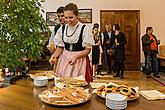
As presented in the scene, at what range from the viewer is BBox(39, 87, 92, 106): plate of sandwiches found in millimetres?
1282

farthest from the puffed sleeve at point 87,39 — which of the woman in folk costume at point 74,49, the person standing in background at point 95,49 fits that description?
the person standing in background at point 95,49

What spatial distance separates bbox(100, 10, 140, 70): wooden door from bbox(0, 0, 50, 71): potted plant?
610cm

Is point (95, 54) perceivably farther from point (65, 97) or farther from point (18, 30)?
point (18, 30)

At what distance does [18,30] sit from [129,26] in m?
6.36

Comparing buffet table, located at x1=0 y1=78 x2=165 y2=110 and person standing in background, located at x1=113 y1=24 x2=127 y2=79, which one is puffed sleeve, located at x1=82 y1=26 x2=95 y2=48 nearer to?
buffet table, located at x1=0 y1=78 x2=165 y2=110

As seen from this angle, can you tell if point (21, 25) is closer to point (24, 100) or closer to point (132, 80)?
point (24, 100)

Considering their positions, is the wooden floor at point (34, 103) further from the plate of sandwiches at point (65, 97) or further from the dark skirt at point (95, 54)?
the dark skirt at point (95, 54)

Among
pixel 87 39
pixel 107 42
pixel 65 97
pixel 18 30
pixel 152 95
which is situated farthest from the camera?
pixel 107 42

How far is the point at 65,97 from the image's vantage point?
4.38 ft

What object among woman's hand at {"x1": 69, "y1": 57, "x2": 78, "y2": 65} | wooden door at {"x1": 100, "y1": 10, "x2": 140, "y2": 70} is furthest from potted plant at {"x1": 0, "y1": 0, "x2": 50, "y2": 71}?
wooden door at {"x1": 100, "y1": 10, "x2": 140, "y2": 70}

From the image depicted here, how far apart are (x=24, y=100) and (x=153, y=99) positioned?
A: 0.80m

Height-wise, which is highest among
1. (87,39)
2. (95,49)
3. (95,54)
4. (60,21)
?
(60,21)

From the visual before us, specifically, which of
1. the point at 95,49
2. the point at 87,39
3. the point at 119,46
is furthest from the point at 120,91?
the point at 95,49

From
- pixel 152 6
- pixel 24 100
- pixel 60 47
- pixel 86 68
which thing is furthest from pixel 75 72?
pixel 152 6
